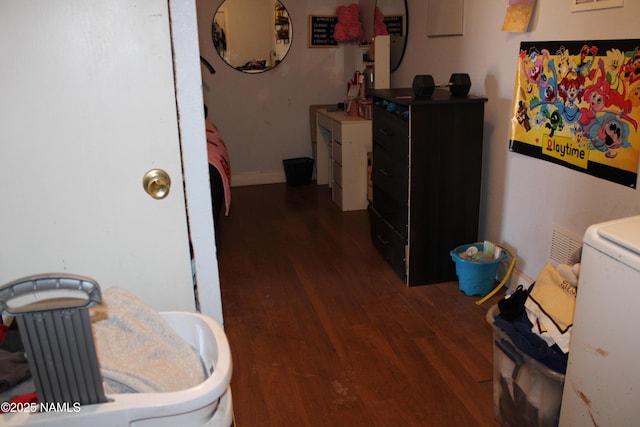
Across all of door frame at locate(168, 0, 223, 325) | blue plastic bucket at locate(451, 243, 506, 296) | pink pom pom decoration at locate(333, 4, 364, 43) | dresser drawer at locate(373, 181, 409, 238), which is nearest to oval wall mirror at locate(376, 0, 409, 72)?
pink pom pom decoration at locate(333, 4, 364, 43)

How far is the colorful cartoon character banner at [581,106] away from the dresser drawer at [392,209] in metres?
0.67

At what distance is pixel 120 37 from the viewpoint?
4.10 feet

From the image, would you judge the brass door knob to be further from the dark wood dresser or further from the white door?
the dark wood dresser

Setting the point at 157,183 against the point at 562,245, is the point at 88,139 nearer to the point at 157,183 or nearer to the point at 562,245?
the point at 157,183

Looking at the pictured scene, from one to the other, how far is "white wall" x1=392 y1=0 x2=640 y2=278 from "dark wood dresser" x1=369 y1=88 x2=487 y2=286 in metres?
0.13

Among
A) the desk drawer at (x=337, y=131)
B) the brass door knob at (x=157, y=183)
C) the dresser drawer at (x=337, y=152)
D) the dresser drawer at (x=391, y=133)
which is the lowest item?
the dresser drawer at (x=337, y=152)

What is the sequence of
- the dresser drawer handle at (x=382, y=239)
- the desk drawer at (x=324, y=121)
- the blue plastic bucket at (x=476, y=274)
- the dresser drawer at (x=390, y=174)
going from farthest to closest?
1. the desk drawer at (x=324, y=121)
2. the dresser drawer handle at (x=382, y=239)
3. the dresser drawer at (x=390, y=174)
4. the blue plastic bucket at (x=476, y=274)

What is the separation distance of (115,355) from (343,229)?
3.00 meters

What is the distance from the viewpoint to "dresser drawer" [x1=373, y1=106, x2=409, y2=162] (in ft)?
9.25

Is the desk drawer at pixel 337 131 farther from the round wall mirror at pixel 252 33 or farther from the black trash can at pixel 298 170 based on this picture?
the round wall mirror at pixel 252 33

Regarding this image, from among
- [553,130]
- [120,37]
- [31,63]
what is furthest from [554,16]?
[31,63]

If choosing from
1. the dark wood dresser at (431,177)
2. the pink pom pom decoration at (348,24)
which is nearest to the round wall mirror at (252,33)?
the pink pom pom decoration at (348,24)

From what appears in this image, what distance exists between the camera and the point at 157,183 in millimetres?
1349

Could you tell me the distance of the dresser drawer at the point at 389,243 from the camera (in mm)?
2992
